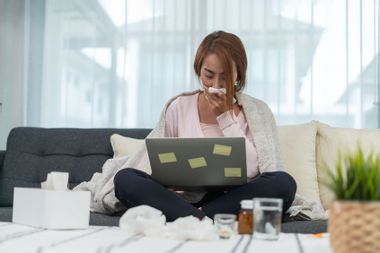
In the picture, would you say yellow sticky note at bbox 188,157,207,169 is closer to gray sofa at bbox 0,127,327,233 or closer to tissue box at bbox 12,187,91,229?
tissue box at bbox 12,187,91,229

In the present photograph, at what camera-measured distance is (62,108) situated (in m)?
3.48

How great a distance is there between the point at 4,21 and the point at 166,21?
100cm

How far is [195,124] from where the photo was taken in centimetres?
218

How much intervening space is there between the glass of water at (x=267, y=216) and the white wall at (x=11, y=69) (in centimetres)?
266

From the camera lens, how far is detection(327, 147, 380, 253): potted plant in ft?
2.68

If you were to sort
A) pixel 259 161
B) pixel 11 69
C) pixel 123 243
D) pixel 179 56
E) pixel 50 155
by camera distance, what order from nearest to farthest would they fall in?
1. pixel 123 243
2. pixel 259 161
3. pixel 50 155
4. pixel 179 56
5. pixel 11 69

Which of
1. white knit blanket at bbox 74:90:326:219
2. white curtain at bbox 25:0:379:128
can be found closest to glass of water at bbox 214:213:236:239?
white knit blanket at bbox 74:90:326:219

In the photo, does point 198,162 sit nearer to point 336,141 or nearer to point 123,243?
point 123,243

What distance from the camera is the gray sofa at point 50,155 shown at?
242cm

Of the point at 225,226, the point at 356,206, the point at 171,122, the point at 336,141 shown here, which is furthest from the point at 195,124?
the point at 356,206

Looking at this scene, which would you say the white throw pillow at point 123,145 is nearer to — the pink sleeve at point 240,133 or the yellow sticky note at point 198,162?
the pink sleeve at point 240,133

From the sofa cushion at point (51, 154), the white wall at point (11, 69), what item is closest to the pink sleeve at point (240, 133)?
the sofa cushion at point (51, 154)

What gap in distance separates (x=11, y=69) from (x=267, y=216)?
277 centimetres

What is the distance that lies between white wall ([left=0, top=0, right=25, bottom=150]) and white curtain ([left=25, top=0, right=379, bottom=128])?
56mm
